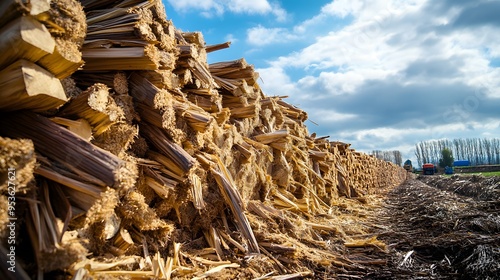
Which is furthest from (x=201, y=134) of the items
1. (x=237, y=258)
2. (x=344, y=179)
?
(x=344, y=179)

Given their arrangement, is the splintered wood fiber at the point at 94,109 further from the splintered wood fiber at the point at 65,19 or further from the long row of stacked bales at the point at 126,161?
the splintered wood fiber at the point at 65,19

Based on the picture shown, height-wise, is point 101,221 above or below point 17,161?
below

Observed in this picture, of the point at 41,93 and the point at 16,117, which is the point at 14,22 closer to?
the point at 41,93

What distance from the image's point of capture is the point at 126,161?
6.29 feet

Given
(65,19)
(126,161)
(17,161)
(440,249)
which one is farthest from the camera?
(440,249)

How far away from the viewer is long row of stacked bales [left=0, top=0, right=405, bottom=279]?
1533mm

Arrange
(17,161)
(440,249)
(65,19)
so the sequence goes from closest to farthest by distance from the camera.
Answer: (17,161), (65,19), (440,249)

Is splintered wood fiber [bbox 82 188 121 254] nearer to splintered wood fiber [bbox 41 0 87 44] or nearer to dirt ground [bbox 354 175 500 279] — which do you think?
splintered wood fiber [bbox 41 0 87 44]

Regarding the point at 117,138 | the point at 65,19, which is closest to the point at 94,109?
the point at 117,138

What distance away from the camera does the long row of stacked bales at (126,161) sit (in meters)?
1.53

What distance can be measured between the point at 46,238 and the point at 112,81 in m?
1.22

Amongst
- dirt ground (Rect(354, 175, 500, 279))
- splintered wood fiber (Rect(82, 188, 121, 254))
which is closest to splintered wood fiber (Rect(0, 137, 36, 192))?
splintered wood fiber (Rect(82, 188, 121, 254))

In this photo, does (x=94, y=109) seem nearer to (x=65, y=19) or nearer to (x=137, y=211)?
(x=65, y=19)

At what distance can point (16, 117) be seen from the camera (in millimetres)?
1726
